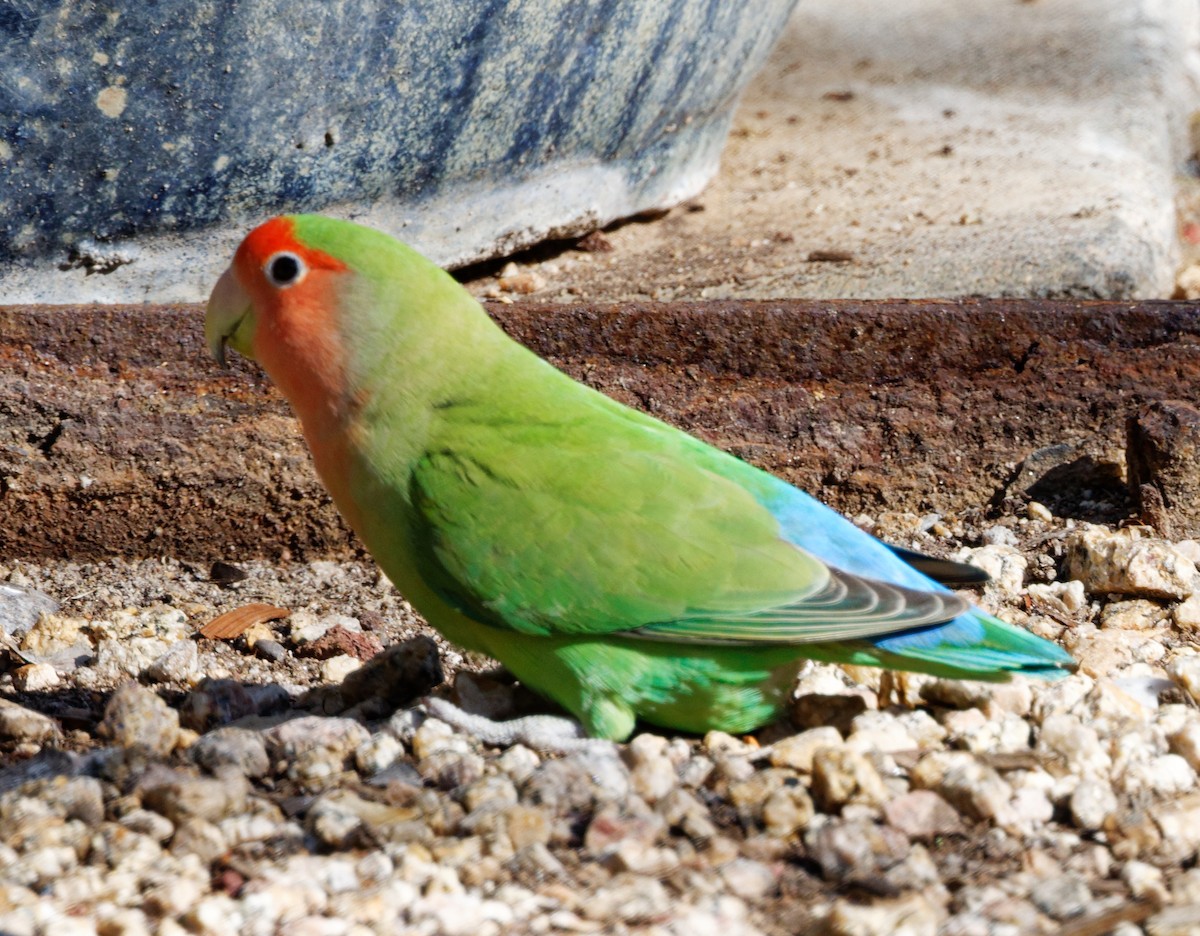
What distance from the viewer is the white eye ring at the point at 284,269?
→ 2.03m

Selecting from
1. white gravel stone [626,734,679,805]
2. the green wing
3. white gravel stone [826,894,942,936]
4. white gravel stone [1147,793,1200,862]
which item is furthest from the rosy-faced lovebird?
white gravel stone [826,894,942,936]

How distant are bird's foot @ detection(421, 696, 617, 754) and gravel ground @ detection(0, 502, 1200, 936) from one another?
18 mm

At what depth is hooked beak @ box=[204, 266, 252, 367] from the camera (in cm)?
211

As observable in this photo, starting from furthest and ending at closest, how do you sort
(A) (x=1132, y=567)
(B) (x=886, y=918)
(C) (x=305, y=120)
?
(C) (x=305, y=120), (A) (x=1132, y=567), (B) (x=886, y=918)

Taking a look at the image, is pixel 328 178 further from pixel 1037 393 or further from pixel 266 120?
pixel 1037 393

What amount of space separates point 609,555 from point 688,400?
3.46 ft

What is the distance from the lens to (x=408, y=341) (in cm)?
203

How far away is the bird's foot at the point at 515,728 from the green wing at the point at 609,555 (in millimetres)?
146

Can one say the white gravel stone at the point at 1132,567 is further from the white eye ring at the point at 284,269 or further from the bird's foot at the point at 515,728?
the white eye ring at the point at 284,269

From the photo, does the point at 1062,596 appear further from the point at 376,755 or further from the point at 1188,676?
the point at 376,755

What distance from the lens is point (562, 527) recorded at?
193 cm

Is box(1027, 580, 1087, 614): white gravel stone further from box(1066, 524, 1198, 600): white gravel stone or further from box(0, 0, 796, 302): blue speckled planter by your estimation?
box(0, 0, 796, 302): blue speckled planter

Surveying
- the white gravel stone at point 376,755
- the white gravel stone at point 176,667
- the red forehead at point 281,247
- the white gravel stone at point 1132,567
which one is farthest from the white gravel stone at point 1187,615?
the white gravel stone at point 176,667

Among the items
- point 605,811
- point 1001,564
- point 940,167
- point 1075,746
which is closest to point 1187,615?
point 1001,564
